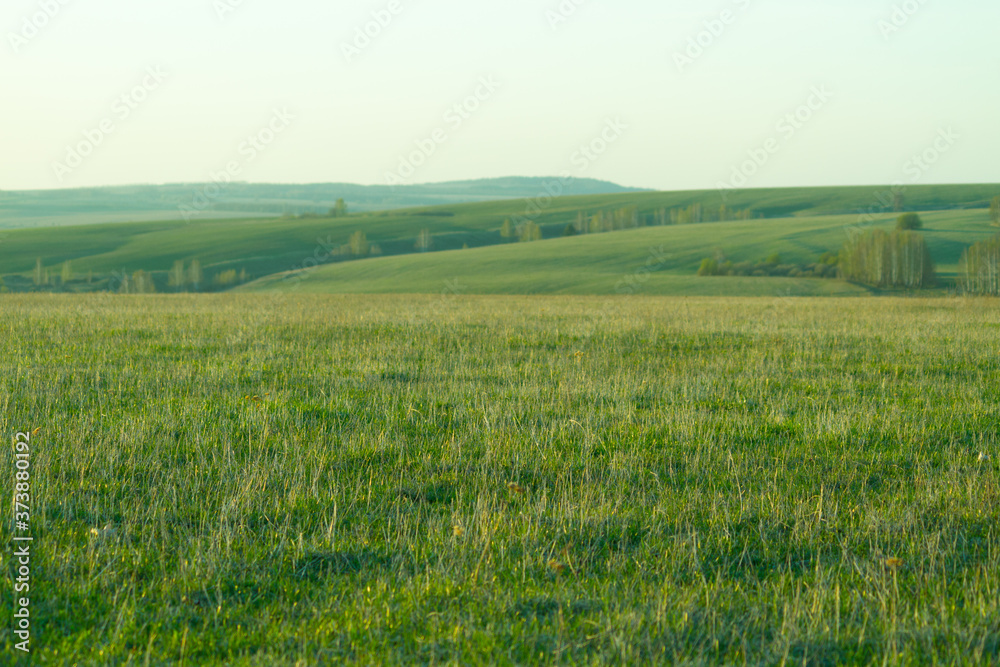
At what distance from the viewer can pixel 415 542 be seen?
528 cm

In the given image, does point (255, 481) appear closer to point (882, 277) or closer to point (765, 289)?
point (765, 289)

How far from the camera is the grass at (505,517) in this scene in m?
4.14

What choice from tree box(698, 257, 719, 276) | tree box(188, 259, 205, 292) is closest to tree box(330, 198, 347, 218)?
tree box(188, 259, 205, 292)

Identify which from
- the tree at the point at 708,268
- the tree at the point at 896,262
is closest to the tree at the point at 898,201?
the tree at the point at 896,262

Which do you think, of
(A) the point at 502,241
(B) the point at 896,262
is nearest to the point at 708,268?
(B) the point at 896,262

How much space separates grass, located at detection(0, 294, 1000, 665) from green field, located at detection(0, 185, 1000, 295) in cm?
5591

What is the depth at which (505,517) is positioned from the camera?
576 centimetres

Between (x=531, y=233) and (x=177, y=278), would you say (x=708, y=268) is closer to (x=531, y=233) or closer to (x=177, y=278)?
(x=531, y=233)

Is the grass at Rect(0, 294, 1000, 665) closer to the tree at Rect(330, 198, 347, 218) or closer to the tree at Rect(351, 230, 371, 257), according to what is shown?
the tree at Rect(351, 230, 371, 257)

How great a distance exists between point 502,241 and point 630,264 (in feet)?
177

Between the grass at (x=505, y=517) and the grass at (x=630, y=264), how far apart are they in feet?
183

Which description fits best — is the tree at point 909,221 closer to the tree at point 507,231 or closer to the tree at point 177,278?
the tree at point 507,231

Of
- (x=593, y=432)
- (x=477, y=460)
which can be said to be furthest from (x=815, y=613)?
(x=593, y=432)

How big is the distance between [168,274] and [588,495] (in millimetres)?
107118
